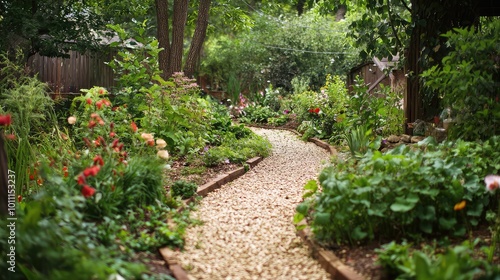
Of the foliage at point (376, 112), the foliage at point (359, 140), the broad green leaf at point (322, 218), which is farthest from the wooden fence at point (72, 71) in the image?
the broad green leaf at point (322, 218)

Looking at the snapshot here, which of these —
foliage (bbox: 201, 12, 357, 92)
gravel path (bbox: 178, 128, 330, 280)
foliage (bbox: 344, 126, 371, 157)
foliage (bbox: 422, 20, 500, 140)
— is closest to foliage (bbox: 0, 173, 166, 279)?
gravel path (bbox: 178, 128, 330, 280)

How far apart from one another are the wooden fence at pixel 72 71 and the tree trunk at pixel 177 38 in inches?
61.1

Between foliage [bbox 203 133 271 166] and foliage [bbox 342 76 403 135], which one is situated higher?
foliage [bbox 342 76 403 135]

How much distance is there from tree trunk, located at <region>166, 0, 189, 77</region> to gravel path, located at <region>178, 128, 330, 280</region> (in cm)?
381

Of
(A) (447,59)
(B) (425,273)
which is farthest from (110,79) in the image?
(B) (425,273)

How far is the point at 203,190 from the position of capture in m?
5.65

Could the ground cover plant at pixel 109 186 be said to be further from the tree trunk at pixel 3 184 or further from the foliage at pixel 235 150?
the tree trunk at pixel 3 184

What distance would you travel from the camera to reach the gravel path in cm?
374

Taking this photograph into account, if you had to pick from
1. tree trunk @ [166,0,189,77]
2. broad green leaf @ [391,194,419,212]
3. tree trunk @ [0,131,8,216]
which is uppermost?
tree trunk @ [166,0,189,77]

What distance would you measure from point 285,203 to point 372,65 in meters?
9.73

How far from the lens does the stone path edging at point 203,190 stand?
3552 mm

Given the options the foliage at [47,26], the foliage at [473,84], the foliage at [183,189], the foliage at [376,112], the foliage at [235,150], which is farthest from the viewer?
the foliage at [47,26]

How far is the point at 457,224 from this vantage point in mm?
3965

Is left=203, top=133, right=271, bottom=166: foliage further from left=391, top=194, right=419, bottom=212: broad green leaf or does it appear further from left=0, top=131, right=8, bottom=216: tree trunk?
left=0, top=131, right=8, bottom=216: tree trunk
